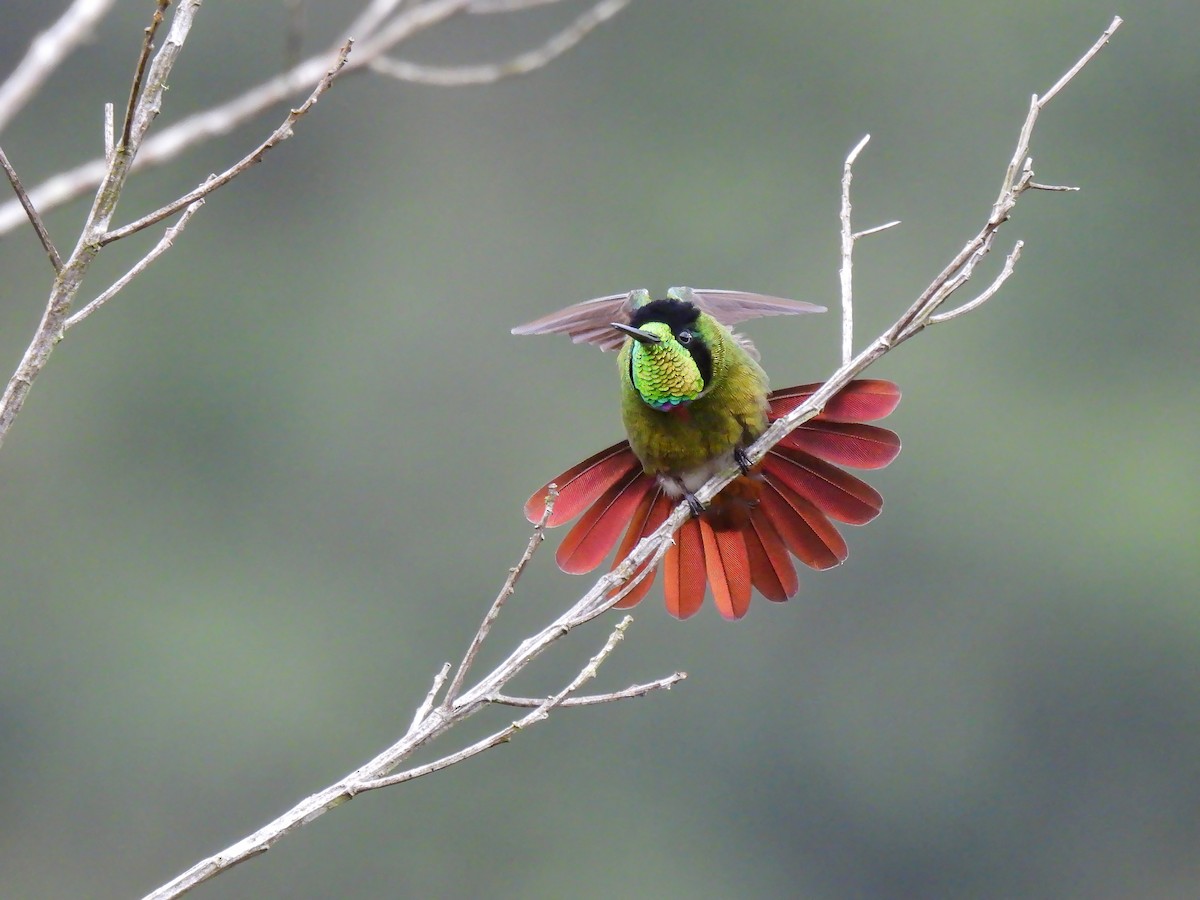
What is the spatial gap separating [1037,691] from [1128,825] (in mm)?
2592

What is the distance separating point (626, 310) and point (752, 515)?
0.65 metres

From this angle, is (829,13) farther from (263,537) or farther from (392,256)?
(263,537)

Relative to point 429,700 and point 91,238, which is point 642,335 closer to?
point 429,700

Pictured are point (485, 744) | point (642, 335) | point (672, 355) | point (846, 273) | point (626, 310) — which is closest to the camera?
point (485, 744)

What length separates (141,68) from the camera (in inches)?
76.9

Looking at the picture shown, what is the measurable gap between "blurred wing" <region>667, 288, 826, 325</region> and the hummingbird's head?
16 cm

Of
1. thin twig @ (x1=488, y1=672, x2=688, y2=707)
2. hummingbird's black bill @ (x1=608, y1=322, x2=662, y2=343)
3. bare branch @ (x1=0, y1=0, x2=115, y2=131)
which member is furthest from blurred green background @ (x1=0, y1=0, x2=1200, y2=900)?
thin twig @ (x1=488, y1=672, x2=688, y2=707)

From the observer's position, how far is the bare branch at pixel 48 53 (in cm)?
334

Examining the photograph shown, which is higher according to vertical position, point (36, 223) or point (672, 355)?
point (672, 355)

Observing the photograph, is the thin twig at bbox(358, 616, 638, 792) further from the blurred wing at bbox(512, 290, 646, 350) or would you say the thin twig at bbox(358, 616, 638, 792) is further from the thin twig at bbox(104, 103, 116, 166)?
the blurred wing at bbox(512, 290, 646, 350)

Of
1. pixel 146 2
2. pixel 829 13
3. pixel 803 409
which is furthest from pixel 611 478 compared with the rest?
pixel 829 13

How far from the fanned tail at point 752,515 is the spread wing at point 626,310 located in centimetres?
25

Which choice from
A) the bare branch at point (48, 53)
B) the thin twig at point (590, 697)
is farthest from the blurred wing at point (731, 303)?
the thin twig at point (590, 697)

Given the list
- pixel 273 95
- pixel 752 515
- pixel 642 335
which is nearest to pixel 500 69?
pixel 273 95
